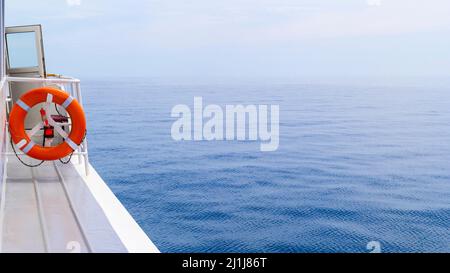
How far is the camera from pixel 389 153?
12.8 m

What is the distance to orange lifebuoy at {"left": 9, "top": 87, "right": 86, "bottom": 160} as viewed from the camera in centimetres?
310

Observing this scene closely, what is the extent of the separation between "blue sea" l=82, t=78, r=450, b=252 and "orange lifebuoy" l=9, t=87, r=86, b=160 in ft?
11.8

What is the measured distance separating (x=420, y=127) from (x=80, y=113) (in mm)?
14809

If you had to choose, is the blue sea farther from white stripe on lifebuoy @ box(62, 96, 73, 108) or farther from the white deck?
white stripe on lifebuoy @ box(62, 96, 73, 108)

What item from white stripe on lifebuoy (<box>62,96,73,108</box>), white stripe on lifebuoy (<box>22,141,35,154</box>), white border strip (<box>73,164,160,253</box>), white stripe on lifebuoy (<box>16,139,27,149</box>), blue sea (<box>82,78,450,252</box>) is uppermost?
white stripe on lifebuoy (<box>62,96,73,108</box>)

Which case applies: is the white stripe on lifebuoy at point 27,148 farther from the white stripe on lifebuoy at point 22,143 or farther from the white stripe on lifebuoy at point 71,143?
the white stripe on lifebuoy at point 71,143

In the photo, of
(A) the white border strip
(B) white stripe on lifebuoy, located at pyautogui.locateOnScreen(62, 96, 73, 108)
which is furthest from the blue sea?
(B) white stripe on lifebuoy, located at pyautogui.locateOnScreen(62, 96, 73, 108)

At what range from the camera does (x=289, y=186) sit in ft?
29.3

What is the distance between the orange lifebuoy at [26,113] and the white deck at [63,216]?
0.56 feet

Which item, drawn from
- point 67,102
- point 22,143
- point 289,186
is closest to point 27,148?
point 22,143

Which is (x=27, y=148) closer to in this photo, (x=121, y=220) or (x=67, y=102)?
(x=67, y=102)

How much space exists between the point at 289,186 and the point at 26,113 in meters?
6.29
